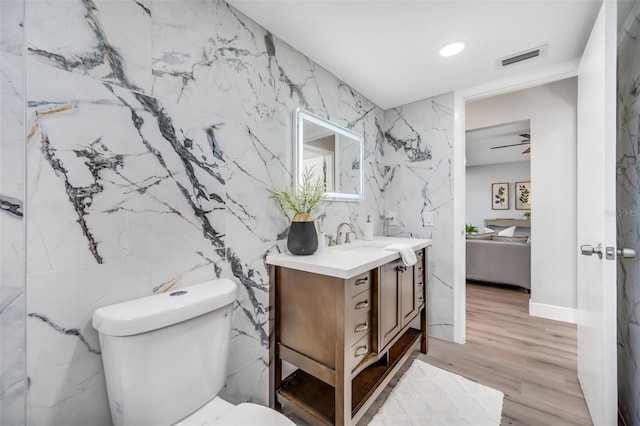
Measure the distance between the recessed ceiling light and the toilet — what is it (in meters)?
1.95

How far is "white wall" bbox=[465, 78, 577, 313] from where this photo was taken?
102 inches

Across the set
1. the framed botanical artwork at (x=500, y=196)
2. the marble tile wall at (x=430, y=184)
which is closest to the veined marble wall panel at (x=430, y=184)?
the marble tile wall at (x=430, y=184)

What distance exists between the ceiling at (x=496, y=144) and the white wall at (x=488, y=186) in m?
0.24

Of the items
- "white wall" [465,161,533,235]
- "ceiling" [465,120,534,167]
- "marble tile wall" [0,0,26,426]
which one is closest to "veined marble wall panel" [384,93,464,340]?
"ceiling" [465,120,534,167]

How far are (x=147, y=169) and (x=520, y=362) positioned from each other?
2.69 meters

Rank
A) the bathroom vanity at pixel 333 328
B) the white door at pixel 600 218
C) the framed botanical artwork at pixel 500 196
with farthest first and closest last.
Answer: the framed botanical artwork at pixel 500 196 → the bathroom vanity at pixel 333 328 → the white door at pixel 600 218

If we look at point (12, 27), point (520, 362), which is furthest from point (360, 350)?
point (12, 27)

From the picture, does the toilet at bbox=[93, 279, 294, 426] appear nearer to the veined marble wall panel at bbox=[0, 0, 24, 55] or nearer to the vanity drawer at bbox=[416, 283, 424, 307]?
the veined marble wall panel at bbox=[0, 0, 24, 55]

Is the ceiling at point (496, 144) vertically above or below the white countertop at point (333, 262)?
above

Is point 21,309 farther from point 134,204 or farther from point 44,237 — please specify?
point 134,204

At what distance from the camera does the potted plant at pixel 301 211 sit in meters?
1.49

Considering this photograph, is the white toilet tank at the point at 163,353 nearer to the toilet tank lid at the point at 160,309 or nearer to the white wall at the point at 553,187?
the toilet tank lid at the point at 160,309

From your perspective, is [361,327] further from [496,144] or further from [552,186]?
[496,144]

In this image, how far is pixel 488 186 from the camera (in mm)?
7000
